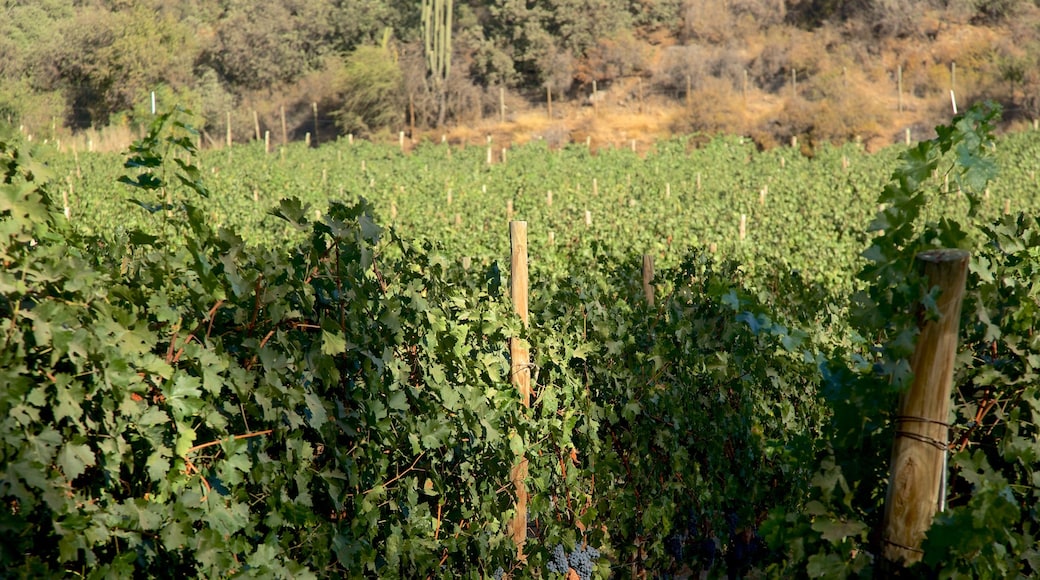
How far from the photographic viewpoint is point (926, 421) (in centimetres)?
256

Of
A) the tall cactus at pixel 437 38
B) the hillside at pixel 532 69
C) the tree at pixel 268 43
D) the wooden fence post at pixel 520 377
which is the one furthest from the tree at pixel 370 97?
the wooden fence post at pixel 520 377

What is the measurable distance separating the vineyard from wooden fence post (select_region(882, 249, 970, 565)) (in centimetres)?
5

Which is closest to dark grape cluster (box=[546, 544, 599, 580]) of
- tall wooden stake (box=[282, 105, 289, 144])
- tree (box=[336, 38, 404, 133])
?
tall wooden stake (box=[282, 105, 289, 144])

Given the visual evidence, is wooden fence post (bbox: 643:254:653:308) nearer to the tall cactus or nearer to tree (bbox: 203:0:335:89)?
the tall cactus

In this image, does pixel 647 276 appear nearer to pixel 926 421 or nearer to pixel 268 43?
pixel 926 421

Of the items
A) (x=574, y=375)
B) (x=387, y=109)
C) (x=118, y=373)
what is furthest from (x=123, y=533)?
(x=387, y=109)

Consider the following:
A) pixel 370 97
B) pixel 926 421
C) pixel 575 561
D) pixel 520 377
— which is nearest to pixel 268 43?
pixel 370 97

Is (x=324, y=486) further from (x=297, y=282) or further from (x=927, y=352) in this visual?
(x=927, y=352)

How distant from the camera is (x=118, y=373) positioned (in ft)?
8.11

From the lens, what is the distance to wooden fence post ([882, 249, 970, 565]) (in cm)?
252

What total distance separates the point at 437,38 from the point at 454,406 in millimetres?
47779

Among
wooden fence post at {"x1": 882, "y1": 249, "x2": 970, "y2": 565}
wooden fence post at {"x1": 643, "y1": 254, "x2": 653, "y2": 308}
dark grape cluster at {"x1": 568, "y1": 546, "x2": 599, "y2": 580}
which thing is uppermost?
wooden fence post at {"x1": 882, "y1": 249, "x2": 970, "y2": 565}

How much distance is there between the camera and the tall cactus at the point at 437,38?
49438 mm

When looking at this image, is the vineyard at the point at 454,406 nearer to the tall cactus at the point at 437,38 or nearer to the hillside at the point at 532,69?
the hillside at the point at 532,69
